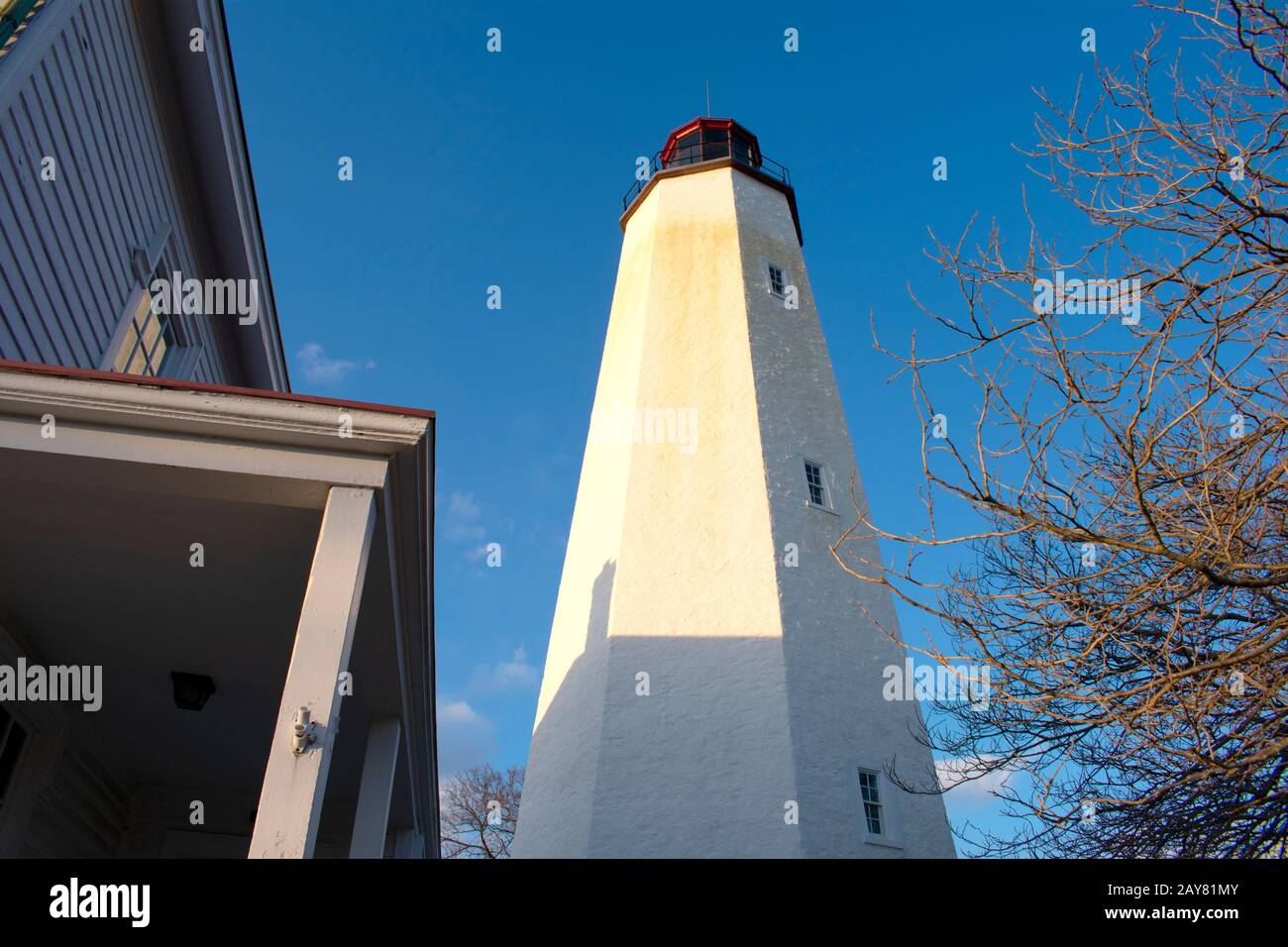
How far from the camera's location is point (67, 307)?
254 inches

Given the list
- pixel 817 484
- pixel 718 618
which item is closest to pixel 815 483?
pixel 817 484

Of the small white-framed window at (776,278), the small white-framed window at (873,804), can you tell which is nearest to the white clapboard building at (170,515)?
the small white-framed window at (873,804)

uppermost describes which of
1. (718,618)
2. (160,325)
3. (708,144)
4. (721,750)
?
(708,144)

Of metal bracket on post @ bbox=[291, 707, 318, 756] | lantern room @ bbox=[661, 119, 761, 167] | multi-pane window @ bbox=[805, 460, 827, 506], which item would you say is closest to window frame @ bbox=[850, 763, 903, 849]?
multi-pane window @ bbox=[805, 460, 827, 506]

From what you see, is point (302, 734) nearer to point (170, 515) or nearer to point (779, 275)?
point (170, 515)

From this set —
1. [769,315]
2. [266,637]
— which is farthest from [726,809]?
[769,315]

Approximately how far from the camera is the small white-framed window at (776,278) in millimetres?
18188

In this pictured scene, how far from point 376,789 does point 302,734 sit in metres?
2.93

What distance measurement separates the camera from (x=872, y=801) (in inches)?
500

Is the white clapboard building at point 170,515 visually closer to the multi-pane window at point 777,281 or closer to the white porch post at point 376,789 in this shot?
the white porch post at point 376,789

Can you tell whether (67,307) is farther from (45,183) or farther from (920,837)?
(920,837)

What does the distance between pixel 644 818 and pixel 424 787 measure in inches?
173
